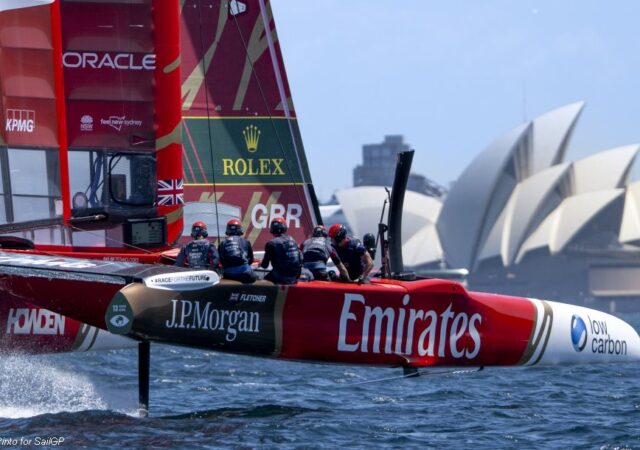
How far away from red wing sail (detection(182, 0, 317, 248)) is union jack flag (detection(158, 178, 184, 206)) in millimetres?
1587

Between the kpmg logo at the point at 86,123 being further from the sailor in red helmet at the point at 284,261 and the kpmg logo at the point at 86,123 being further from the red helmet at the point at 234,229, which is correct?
the sailor in red helmet at the point at 284,261

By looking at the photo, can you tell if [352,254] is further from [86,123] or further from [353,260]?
[86,123]

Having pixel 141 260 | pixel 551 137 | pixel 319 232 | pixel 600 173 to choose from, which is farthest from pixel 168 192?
pixel 600 173

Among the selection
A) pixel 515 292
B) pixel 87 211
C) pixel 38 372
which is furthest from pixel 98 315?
pixel 515 292

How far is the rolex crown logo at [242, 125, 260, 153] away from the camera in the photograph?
41.0 feet

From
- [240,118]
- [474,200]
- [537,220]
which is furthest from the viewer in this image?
[537,220]

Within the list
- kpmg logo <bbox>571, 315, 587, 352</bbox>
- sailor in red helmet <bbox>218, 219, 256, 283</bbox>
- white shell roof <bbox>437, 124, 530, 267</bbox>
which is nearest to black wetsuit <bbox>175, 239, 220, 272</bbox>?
sailor in red helmet <bbox>218, 219, 256, 283</bbox>

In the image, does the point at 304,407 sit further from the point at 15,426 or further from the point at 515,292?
the point at 515,292

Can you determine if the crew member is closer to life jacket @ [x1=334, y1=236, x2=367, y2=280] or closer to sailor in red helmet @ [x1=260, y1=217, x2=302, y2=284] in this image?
life jacket @ [x1=334, y1=236, x2=367, y2=280]

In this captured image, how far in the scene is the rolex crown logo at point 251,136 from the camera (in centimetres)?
1250

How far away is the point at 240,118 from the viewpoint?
12500 millimetres

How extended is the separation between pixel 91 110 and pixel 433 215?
52642 millimetres

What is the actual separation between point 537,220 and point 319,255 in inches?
1765

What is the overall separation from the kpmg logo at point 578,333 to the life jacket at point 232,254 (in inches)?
138
